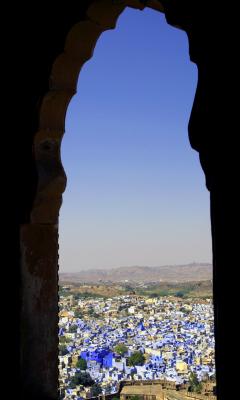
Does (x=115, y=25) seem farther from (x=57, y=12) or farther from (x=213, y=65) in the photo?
(x=213, y=65)

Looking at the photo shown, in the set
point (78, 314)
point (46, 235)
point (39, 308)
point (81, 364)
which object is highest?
point (46, 235)

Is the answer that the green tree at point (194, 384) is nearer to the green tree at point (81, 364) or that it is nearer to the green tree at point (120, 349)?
the green tree at point (81, 364)

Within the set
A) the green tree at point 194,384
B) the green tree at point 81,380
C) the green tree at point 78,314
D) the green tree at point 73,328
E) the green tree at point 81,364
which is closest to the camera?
the green tree at point 194,384

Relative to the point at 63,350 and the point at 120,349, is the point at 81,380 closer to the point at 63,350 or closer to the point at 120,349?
the point at 120,349

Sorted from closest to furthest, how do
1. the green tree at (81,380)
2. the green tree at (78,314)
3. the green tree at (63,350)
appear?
the green tree at (81,380) → the green tree at (63,350) → the green tree at (78,314)

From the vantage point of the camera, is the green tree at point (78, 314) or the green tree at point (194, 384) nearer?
the green tree at point (194, 384)

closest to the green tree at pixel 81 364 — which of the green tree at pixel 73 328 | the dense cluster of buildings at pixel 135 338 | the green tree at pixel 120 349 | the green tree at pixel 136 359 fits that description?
the dense cluster of buildings at pixel 135 338

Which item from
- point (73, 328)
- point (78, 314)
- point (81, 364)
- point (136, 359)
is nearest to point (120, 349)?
point (136, 359)

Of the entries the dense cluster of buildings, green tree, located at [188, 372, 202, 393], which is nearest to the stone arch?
green tree, located at [188, 372, 202, 393]
